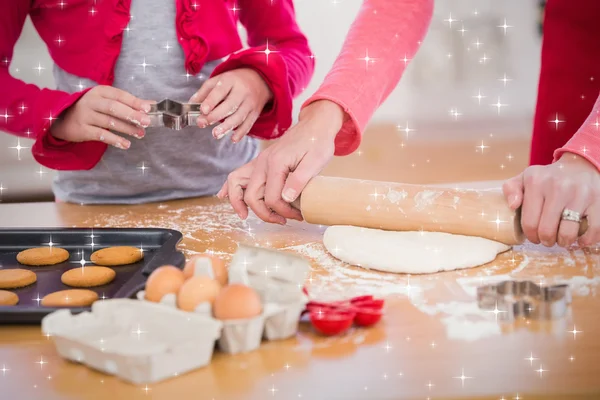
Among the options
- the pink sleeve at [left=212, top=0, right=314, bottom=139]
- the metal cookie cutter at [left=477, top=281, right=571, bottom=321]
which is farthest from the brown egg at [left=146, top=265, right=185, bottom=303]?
the pink sleeve at [left=212, top=0, right=314, bottom=139]

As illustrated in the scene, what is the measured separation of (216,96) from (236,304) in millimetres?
634

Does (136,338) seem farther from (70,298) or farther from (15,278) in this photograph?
(15,278)

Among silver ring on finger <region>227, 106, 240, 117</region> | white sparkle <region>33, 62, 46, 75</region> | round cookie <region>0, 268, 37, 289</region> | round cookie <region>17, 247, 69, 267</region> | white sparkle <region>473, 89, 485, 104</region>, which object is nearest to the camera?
round cookie <region>0, 268, 37, 289</region>

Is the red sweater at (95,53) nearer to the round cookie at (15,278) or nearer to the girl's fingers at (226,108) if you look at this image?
the girl's fingers at (226,108)

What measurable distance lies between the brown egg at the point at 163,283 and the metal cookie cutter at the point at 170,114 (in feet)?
1.53

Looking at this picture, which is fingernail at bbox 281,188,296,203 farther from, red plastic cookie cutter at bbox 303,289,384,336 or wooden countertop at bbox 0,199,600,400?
red plastic cookie cutter at bbox 303,289,384,336

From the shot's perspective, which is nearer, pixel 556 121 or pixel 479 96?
pixel 556 121

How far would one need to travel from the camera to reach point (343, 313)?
0.73 meters

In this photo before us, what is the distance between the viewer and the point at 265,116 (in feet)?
4.60

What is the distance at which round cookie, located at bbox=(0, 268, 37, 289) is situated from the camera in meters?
0.87

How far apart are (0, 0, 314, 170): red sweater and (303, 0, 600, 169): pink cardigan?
170 mm

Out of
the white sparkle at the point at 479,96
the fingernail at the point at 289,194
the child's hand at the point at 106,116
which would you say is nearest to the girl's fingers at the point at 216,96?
the child's hand at the point at 106,116

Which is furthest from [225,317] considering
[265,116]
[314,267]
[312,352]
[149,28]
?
[149,28]

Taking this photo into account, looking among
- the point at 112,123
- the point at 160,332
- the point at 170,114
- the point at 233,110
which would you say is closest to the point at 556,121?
the point at 233,110
